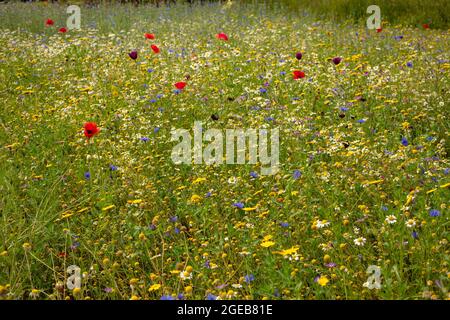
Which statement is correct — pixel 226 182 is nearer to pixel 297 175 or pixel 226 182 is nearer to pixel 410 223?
pixel 297 175

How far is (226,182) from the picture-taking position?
3.42 m

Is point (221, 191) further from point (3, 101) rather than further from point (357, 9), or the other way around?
point (357, 9)

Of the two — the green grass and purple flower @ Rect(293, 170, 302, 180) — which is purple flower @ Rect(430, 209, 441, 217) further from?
purple flower @ Rect(293, 170, 302, 180)

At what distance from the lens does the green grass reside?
2602 mm

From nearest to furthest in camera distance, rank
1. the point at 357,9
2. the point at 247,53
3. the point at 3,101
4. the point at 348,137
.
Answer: the point at 348,137 → the point at 3,101 → the point at 247,53 → the point at 357,9

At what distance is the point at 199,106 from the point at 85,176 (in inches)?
56.2

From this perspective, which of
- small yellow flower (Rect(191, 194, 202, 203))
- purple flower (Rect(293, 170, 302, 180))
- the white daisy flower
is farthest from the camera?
purple flower (Rect(293, 170, 302, 180))

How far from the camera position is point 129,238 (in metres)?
2.91

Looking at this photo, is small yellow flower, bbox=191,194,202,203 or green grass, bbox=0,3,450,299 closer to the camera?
green grass, bbox=0,3,450,299

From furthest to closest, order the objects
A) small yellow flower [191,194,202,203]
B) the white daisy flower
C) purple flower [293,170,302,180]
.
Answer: purple flower [293,170,302,180]
small yellow flower [191,194,202,203]
the white daisy flower

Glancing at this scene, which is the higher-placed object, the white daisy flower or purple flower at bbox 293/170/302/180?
the white daisy flower

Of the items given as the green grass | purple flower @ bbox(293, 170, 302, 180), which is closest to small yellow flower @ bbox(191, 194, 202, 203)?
the green grass

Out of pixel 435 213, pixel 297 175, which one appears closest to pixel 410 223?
pixel 435 213
